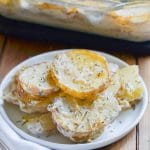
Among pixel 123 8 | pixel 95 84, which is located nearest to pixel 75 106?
pixel 95 84

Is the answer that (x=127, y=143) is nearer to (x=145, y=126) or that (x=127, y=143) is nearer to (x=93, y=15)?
(x=145, y=126)

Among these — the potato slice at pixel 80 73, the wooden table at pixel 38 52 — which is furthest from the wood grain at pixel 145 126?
the potato slice at pixel 80 73

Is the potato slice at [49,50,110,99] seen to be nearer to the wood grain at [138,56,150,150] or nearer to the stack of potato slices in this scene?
the stack of potato slices

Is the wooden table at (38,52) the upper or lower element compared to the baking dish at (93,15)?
lower

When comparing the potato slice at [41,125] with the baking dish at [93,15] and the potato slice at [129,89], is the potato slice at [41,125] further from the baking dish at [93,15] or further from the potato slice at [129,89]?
the baking dish at [93,15]

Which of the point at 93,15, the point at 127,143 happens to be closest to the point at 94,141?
the point at 127,143

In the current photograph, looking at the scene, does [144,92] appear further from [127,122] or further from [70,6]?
[70,6]

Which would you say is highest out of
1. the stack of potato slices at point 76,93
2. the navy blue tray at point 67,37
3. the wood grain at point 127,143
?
the navy blue tray at point 67,37
